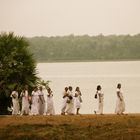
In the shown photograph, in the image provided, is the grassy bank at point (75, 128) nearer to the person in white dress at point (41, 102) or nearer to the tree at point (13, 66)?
the person in white dress at point (41, 102)

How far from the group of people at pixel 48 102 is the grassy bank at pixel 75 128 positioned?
157cm

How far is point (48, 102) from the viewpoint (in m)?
36.1

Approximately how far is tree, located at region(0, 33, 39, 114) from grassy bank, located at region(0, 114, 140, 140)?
20.5 ft

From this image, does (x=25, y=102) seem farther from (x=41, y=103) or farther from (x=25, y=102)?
(x=41, y=103)

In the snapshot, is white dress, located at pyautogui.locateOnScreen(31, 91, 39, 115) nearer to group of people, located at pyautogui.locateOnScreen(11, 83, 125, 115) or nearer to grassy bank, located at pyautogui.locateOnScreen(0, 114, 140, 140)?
group of people, located at pyautogui.locateOnScreen(11, 83, 125, 115)

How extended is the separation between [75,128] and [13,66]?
9151 millimetres

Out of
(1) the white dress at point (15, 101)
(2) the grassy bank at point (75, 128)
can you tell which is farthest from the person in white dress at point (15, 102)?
(2) the grassy bank at point (75, 128)

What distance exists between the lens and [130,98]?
76.9 m

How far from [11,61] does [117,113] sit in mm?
8011

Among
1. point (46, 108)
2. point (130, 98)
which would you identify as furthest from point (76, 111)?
point (130, 98)

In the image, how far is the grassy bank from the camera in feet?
107

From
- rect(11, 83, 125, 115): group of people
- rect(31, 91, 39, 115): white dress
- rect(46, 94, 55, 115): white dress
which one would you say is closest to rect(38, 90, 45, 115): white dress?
rect(11, 83, 125, 115): group of people

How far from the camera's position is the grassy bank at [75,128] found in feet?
107

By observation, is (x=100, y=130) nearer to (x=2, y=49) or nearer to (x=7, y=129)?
(x=7, y=129)
